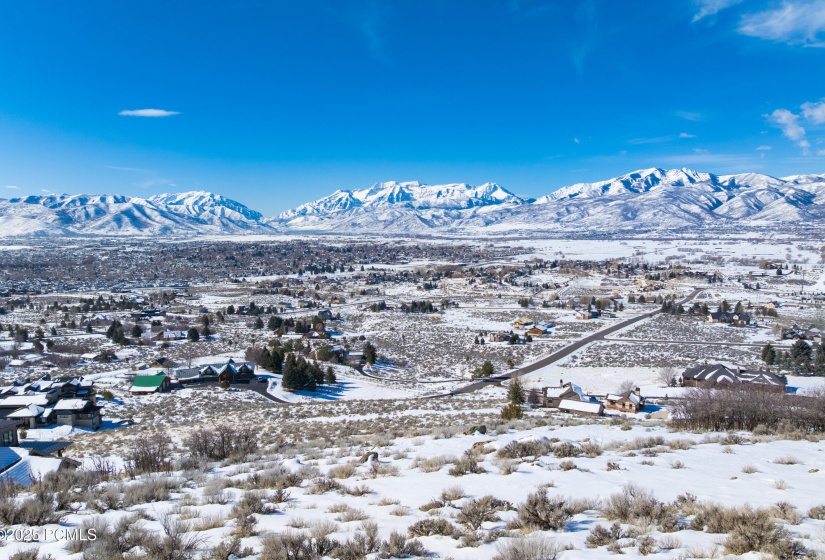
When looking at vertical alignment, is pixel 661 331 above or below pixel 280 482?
below

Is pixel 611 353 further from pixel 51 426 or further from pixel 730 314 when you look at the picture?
pixel 51 426

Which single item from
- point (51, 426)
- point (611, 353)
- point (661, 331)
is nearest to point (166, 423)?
point (51, 426)

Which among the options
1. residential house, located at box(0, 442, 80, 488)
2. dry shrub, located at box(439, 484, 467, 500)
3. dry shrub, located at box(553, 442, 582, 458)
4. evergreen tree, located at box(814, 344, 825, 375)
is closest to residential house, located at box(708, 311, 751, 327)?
evergreen tree, located at box(814, 344, 825, 375)

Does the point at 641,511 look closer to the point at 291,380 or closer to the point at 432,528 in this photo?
the point at 432,528

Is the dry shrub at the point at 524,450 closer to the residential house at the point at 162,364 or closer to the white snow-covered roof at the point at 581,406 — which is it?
the white snow-covered roof at the point at 581,406

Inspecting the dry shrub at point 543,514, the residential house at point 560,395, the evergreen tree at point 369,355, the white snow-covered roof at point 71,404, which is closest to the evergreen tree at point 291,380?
the evergreen tree at point 369,355

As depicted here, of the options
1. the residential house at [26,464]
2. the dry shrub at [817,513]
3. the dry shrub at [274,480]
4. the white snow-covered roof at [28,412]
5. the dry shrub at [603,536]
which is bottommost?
the white snow-covered roof at [28,412]

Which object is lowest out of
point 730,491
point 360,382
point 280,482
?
point 360,382
